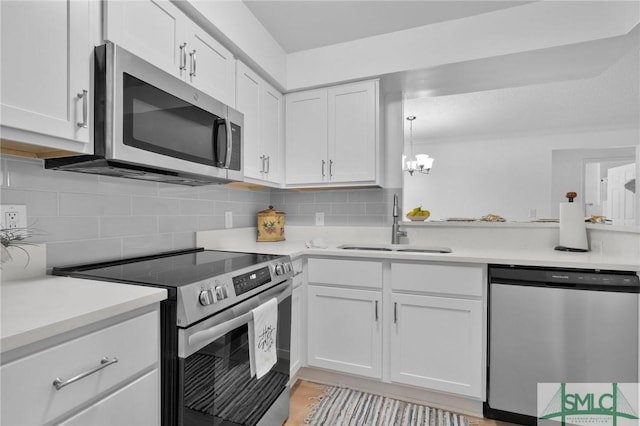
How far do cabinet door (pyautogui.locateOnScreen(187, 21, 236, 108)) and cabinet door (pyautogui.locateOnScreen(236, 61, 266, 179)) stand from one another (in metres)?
0.08

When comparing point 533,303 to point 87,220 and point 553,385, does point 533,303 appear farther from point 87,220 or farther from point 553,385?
point 87,220

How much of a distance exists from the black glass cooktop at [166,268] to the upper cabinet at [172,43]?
870 mm

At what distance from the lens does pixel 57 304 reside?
846mm

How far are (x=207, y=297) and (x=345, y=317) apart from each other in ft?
3.74

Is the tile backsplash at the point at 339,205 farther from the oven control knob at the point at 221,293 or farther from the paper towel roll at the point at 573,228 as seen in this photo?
the oven control knob at the point at 221,293

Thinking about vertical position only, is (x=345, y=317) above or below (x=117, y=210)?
below

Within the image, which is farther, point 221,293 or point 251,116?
point 251,116

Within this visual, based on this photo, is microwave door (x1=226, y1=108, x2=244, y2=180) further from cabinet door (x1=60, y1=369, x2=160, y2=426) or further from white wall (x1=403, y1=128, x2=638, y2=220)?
white wall (x1=403, y1=128, x2=638, y2=220)

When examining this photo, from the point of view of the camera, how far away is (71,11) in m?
1.03

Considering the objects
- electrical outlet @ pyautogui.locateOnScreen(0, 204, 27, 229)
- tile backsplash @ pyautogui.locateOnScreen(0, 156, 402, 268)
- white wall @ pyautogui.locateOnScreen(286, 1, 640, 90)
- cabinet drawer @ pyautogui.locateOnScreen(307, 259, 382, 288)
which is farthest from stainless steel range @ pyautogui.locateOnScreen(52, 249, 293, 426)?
white wall @ pyautogui.locateOnScreen(286, 1, 640, 90)

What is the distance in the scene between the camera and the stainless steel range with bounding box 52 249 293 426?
1003 mm

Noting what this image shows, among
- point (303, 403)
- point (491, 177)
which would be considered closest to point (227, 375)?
point (303, 403)

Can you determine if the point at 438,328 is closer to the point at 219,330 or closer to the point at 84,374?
the point at 219,330

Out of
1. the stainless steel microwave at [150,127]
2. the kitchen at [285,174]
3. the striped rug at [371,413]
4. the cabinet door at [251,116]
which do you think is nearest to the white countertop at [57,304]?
the kitchen at [285,174]
